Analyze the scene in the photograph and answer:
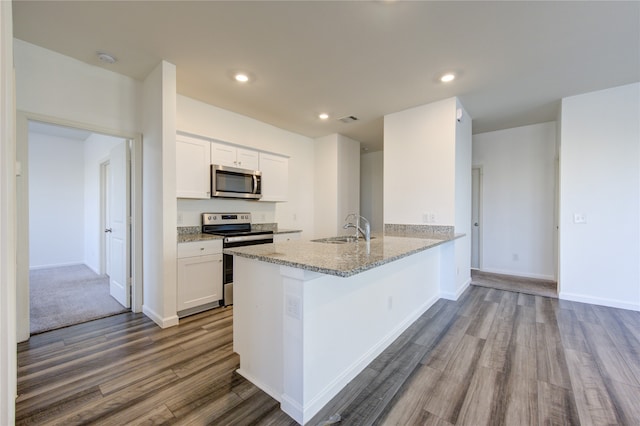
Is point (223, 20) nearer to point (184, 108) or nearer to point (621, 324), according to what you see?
point (184, 108)

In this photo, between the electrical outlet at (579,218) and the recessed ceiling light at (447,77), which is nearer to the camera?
the recessed ceiling light at (447,77)

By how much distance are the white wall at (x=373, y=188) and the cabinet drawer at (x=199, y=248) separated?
4311 mm

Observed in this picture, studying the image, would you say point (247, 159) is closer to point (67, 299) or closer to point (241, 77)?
point (241, 77)

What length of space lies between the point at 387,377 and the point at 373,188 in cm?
532

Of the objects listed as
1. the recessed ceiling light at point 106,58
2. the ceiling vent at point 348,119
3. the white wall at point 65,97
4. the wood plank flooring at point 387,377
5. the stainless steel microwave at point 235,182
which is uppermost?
the recessed ceiling light at point 106,58

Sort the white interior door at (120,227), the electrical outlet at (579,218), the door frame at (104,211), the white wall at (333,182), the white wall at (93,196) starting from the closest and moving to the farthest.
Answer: the white interior door at (120,227) → the electrical outlet at (579,218) → the door frame at (104,211) → the white wall at (93,196) → the white wall at (333,182)

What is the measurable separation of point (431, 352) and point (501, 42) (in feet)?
9.01

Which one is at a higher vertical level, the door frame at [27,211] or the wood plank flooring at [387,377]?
the door frame at [27,211]

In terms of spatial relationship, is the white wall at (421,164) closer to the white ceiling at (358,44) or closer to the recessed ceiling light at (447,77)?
the white ceiling at (358,44)

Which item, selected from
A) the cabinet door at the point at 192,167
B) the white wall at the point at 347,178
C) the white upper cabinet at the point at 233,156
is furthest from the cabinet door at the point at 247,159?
the white wall at the point at 347,178

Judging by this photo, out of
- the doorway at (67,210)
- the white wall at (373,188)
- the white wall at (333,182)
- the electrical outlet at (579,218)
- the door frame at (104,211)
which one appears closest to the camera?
the electrical outlet at (579,218)

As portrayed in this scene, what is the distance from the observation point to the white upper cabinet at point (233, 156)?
362 centimetres

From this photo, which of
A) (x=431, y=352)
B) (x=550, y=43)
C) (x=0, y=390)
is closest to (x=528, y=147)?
(x=550, y=43)

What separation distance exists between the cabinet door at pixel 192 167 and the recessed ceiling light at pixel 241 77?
0.93 m
